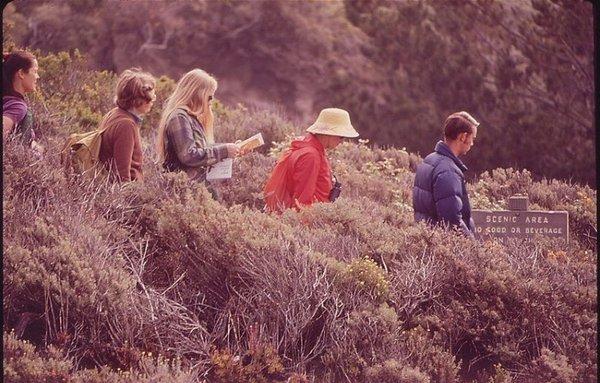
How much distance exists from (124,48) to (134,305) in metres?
14.5

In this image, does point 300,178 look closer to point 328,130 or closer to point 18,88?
point 328,130

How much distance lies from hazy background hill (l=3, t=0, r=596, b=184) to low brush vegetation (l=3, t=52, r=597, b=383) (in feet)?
28.8

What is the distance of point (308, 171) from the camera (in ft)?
23.7

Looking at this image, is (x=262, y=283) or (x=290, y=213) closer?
(x=262, y=283)

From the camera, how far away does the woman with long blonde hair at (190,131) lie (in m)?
7.07

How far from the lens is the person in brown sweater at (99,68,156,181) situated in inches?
272

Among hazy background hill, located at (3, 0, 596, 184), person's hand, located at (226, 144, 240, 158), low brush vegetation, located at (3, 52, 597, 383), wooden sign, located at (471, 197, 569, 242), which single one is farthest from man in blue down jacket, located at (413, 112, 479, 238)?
hazy background hill, located at (3, 0, 596, 184)

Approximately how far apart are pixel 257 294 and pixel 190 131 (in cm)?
164

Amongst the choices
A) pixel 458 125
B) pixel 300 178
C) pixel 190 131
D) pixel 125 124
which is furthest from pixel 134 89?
pixel 458 125

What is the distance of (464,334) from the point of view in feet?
19.9

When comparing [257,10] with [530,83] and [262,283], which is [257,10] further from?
[262,283]

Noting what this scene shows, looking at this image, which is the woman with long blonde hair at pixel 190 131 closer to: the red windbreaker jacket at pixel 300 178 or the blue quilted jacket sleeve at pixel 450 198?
the red windbreaker jacket at pixel 300 178

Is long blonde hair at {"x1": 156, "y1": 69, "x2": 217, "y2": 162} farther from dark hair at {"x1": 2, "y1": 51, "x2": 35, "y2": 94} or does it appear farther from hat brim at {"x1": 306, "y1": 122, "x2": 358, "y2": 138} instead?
dark hair at {"x1": 2, "y1": 51, "x2": 35, "y2": 94}

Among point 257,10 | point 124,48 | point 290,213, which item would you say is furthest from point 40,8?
point 290,213
